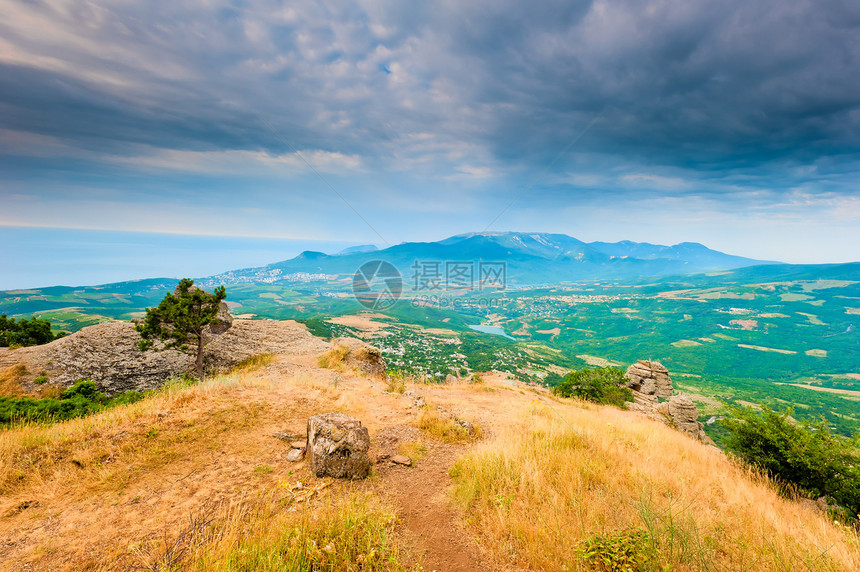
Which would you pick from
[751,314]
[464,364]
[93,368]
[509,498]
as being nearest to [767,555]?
[509,498]

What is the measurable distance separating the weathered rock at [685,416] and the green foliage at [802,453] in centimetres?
693

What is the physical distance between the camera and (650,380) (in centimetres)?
2084

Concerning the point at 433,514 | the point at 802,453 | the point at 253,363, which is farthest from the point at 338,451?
the point at 253,363

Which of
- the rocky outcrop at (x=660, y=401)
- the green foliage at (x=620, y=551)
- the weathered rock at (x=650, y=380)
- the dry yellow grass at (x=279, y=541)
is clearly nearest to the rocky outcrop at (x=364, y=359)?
the dry yellow grass at (x=279, y=541)

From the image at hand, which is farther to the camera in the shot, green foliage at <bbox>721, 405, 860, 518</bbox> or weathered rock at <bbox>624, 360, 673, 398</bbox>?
weathered rock at <bbox>624, 360, 673, 398</bbox>

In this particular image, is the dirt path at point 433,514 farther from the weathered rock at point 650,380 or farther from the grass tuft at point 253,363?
the weathered rock at point 650,380

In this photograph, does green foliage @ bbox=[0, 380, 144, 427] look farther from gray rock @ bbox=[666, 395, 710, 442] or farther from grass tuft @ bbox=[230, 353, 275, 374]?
gray rock @ bbox=[666, 395, 710, 442]

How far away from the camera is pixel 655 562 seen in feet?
10.9

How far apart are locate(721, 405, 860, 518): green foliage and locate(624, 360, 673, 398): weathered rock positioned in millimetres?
12594

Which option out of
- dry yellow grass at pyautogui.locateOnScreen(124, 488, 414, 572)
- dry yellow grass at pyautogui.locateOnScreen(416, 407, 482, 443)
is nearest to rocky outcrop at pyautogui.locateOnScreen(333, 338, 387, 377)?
dry yellow grass at pyautogui.locateOnScreen(416, 407, 482, 443)

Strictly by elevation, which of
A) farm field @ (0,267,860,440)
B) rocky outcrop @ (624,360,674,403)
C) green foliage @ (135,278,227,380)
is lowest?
farm field @ (0,267,860,440)

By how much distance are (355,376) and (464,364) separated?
44707 millimetres

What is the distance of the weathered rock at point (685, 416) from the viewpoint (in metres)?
15.1

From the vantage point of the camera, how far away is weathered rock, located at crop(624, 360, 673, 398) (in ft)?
67.5
